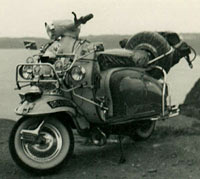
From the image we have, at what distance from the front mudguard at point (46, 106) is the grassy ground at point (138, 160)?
0.63m

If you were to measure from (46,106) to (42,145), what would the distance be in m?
0.42

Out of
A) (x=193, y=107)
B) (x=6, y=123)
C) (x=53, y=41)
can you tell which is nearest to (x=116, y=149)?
(x=53, y=41)

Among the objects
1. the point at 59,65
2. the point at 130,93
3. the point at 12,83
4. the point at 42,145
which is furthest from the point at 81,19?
the point at 12,83

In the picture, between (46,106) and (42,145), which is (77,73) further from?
(42,145)

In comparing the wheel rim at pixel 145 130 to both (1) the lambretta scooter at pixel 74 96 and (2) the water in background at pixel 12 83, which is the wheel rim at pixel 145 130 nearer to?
(1) the lambretta scooter at pixel 74 96

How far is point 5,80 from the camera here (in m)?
9.04

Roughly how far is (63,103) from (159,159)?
1312mm

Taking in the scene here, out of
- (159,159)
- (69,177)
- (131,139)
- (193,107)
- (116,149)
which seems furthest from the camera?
(193,107)

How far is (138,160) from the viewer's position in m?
5.69

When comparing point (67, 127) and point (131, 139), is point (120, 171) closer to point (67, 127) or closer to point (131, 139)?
point (67, 127)

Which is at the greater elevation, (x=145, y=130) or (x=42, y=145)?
(x=42, y=145)

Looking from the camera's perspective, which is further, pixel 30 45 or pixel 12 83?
pixel 12 83

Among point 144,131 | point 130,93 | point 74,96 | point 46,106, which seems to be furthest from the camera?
point 144,131

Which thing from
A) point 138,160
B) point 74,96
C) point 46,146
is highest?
point 74,96
